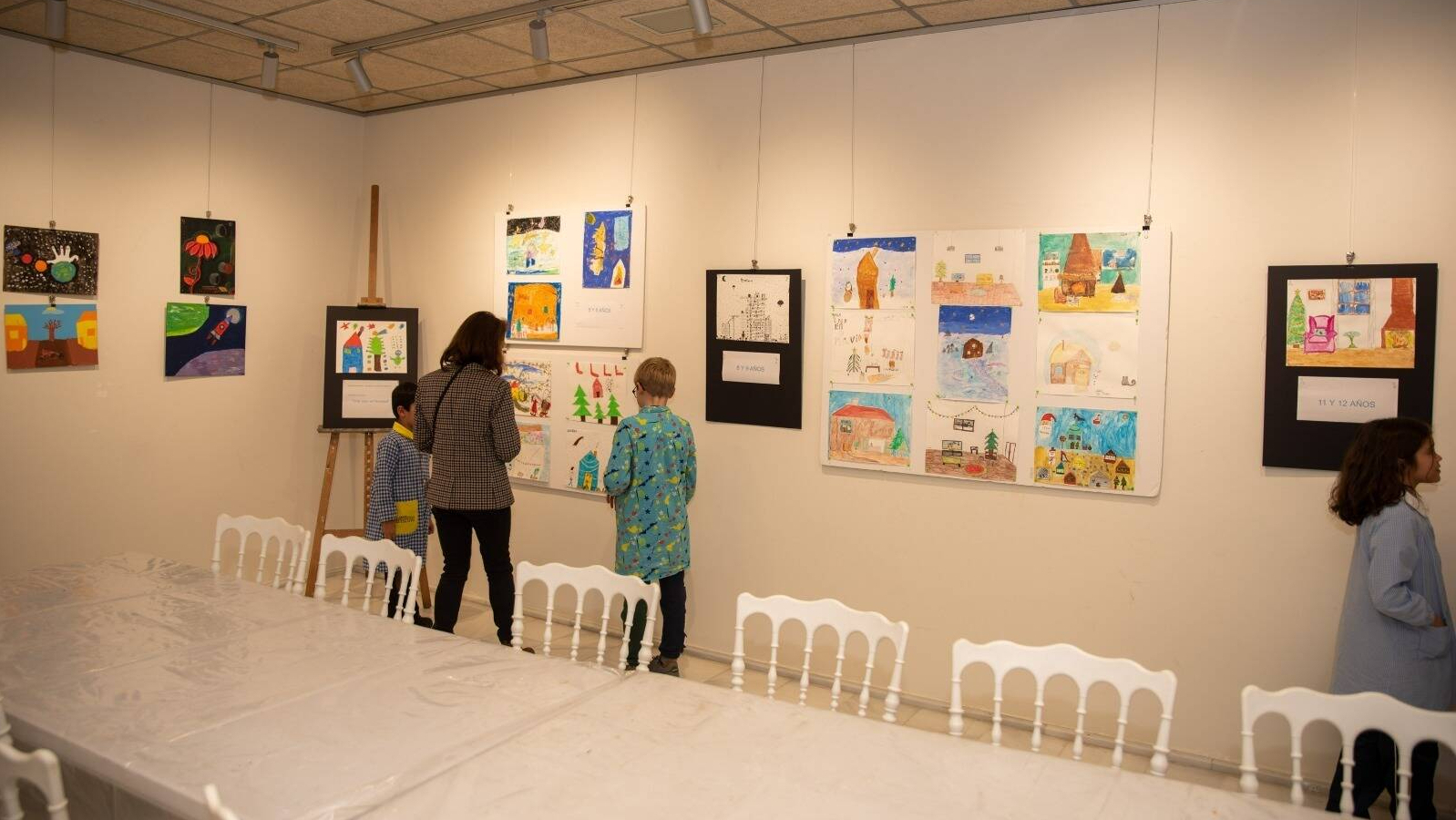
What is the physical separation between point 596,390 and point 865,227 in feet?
5.91

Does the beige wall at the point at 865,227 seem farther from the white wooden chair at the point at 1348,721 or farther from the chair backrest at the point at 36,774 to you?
the chair backrest at the point at 36,774

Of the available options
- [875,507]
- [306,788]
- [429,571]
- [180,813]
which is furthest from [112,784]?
[429,571]

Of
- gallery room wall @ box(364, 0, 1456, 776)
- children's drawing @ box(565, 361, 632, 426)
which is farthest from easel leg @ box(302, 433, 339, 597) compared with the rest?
gallery room wall @ box(364, 0, 1456, 776)

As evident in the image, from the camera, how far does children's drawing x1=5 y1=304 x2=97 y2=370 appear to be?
15.9ft

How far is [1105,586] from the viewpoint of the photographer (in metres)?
3.97

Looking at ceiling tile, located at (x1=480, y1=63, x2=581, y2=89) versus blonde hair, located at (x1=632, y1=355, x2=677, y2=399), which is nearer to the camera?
blonde hair, located at (x1=632, y1=355, x2=677, y2=399)

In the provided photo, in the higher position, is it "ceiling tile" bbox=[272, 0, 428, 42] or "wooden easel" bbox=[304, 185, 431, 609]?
"ceiling tile" bbox=[272, 0, 428, 42]

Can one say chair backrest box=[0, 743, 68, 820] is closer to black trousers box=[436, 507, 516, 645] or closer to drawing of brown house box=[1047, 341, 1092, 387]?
black trousers box=[436, 507, 516, 645]

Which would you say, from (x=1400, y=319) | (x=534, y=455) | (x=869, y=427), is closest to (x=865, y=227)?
(x=869, y=427)

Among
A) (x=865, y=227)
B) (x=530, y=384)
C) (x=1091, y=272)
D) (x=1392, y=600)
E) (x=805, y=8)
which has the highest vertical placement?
(x=805, y=8)

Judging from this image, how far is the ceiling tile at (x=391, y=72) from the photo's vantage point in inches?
202

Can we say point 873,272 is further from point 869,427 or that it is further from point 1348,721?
point 1348,721

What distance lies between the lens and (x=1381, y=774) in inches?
116

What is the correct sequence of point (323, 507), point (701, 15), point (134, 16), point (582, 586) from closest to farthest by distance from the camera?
point (582, 586) < point (701, 15) < point (134, 16) < point (323, 507)
